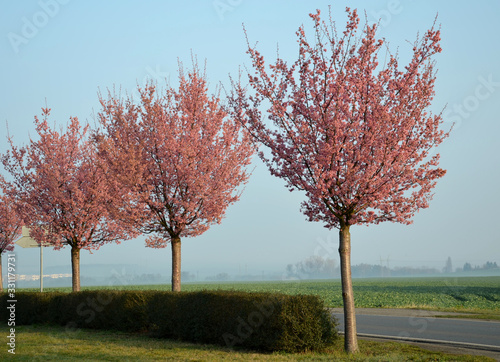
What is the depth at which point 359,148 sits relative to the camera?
39.2 ft

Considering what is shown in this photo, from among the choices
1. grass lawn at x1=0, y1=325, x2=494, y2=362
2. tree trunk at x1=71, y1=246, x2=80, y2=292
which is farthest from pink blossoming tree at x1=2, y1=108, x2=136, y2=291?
grass lawn at x1=0, y1=325, x2=494, y2=362

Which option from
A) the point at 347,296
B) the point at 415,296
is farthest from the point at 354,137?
the point at 415,296

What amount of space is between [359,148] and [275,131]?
2.28 m

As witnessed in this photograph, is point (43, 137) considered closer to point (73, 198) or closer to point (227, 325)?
point (73, 198)

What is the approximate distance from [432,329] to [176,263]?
9.66 meters

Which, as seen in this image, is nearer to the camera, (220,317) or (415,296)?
(220,317)

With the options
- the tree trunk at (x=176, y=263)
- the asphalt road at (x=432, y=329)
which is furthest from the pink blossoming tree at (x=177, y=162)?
the asphalt road at (x=432, y=329)

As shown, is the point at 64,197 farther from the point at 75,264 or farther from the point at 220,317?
the point at 220,317

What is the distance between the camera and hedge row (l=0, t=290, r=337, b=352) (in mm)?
12219

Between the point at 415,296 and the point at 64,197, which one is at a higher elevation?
the point at 64,197

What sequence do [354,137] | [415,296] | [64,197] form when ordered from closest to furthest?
[354,137] → [64,197] → [415,296]

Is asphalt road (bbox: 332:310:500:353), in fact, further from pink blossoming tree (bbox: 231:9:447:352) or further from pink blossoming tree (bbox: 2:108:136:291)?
pink blossoming tree (bbox: 2:108:136:291)

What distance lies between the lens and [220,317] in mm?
13391

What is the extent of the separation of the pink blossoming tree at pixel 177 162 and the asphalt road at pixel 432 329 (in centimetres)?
669
